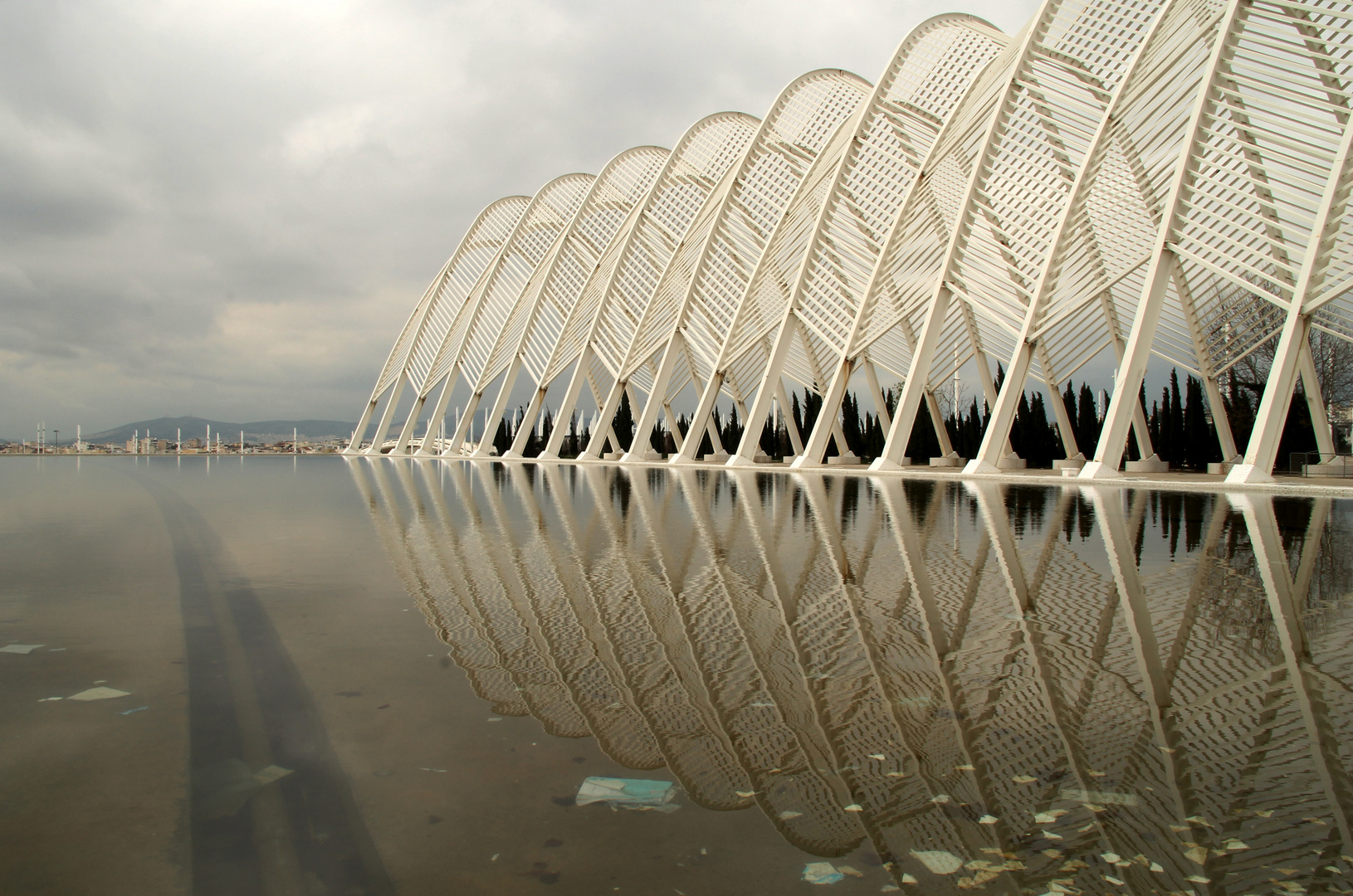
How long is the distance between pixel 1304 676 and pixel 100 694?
442 cm

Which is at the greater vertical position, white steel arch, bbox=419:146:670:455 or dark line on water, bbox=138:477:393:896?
white steel arch, bbox=419:146:670:455

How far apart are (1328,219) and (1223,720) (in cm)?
1496

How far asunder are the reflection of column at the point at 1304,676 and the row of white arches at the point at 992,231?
9905mm

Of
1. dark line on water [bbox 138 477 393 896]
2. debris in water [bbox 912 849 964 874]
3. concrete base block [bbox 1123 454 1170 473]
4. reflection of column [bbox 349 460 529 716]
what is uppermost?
concrete base block [bbox 1123 454 1170 473]

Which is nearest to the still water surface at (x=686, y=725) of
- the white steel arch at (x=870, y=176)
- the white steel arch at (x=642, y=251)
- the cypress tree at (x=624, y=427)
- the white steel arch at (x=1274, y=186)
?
the white steel arch at (x=1274, y=186)

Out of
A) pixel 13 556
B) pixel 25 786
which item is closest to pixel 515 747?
pixel 25 786

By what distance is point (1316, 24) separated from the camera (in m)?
14.3

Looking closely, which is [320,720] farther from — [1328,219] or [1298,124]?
[1298,124]

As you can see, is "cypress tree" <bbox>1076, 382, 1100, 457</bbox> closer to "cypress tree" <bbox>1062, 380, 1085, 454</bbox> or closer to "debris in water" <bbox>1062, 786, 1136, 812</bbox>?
"cypress tree" <bbox>1062, 380, 1085, 454</bbox>

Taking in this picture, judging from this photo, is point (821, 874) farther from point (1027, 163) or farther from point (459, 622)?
point (1027, 163)

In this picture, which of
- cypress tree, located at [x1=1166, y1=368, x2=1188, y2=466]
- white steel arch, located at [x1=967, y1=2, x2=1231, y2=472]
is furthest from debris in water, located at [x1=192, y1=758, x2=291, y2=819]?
cypress tree, located at [x1=1166, y1=368, x2=1188, y2=466]

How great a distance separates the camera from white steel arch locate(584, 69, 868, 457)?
27562 mm

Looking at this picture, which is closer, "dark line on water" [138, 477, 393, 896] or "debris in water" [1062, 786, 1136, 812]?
"dark line on water" [138, 477, 393, 896]

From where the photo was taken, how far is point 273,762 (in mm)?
2291
